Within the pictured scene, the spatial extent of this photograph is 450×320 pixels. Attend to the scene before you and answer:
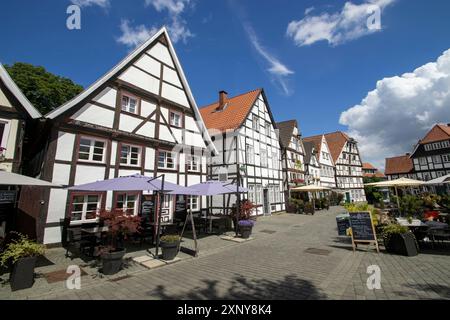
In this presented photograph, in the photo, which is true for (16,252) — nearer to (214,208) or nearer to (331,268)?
(331,268)

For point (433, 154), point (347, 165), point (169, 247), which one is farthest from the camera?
point (347, 165)

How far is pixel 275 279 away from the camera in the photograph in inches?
220

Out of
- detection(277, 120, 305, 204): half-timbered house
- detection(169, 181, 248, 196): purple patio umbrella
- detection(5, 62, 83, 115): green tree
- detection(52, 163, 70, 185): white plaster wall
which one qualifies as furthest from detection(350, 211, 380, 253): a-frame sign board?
detection(5, 62, 83, 115): green tree

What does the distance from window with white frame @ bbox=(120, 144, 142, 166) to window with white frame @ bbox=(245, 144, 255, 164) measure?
30.7 ft

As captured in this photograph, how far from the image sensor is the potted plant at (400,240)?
7.34 meters

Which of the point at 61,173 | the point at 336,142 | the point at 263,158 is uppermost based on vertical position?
the point at 336,142

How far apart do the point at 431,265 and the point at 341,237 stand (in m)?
4.85

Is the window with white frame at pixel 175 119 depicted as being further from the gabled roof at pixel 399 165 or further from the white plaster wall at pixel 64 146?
the gabled roof at pixel 399 165

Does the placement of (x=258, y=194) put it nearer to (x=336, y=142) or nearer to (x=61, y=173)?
(x=61, y=173)

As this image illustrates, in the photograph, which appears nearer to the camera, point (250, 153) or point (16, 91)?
point (16, 91)

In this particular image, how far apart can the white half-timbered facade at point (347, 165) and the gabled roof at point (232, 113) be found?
26286 millimetres

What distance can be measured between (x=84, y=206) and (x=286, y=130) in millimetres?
23268

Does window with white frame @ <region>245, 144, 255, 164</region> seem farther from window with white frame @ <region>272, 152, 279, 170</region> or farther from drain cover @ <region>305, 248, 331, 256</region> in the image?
drain cover @ <region>305, 248, 331, 256</region>

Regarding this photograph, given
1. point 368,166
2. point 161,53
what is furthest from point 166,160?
point 368,166
